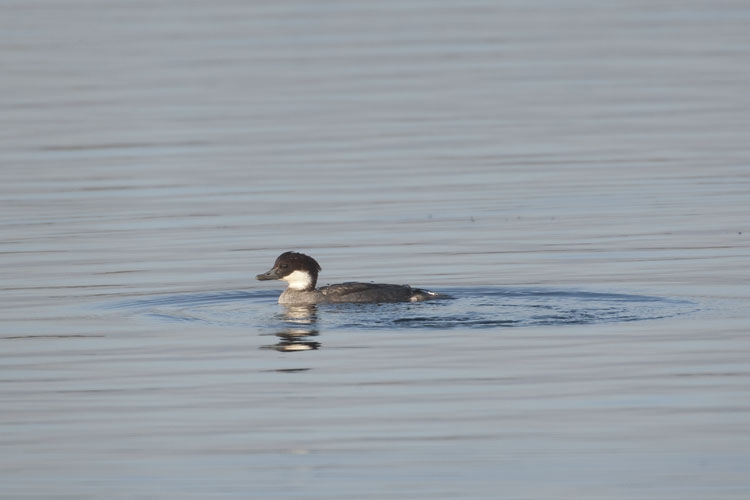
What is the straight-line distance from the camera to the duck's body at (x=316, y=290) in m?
15.9

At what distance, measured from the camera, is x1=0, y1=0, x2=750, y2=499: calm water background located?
10.5m

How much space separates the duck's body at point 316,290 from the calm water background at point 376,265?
0.29 meters

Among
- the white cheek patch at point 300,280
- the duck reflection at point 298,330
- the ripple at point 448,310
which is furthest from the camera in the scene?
the white cheek patch at point 300,280

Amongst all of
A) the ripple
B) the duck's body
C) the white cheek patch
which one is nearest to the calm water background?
the ripple

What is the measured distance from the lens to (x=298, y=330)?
1528 cm

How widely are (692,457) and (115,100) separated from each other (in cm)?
2522

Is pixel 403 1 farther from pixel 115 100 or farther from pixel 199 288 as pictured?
pixel 199 288

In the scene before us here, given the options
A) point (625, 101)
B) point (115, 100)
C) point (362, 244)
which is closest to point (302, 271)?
point (362, 244)

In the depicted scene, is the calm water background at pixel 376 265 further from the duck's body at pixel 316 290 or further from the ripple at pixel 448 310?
the duck's body at pixel 316 290

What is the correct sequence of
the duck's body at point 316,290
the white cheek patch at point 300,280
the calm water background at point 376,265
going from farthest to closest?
1. the white cheek patch at point 300,280
2. the duck's body at point 316,290
3. the calm water background at point 376,265

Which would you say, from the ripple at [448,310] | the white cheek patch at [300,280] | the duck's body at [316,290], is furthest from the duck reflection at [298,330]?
the white cheek patch at [300,280]

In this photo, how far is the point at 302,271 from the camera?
1702cm

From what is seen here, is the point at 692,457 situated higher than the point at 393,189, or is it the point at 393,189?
the point at 393,189

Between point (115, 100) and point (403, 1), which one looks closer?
point (115, 100)
